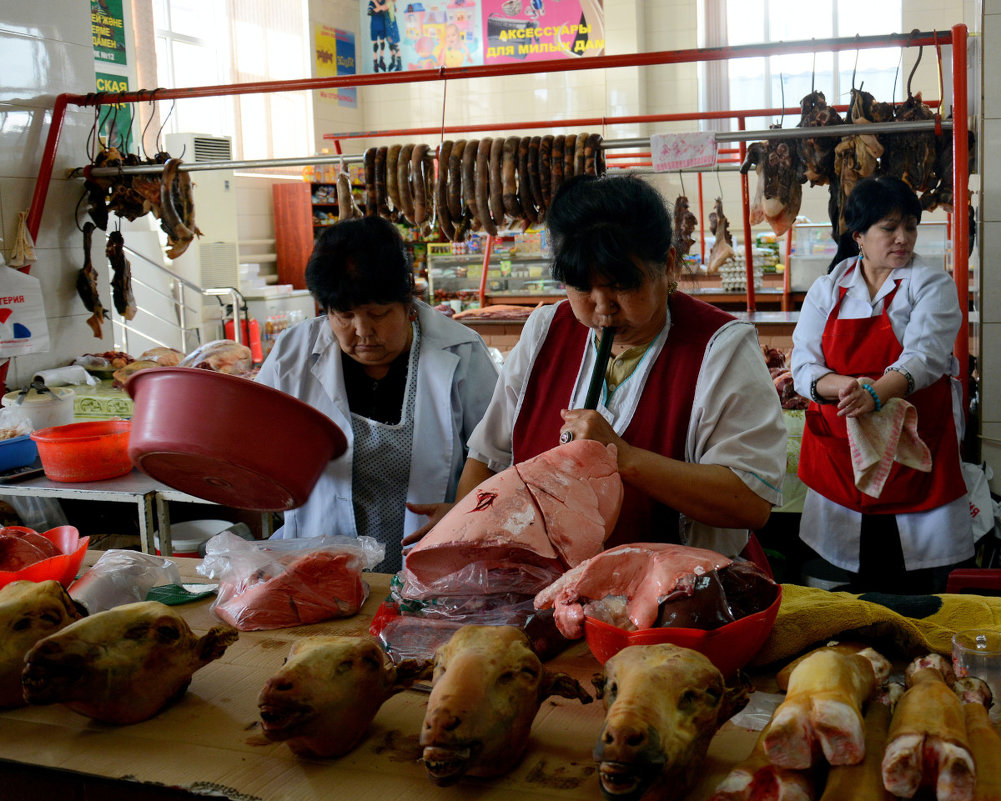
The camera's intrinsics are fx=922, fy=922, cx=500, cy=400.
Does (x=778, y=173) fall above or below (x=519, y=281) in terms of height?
above

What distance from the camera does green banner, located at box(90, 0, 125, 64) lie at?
7781 mm

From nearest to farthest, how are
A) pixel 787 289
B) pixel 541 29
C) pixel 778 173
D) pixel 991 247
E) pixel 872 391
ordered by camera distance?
pixel 872 391 → pixel 991 247 → pixel 778 173 → pixel 787 289 → pixel 541 29

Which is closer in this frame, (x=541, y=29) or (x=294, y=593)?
(x=294, y=593)

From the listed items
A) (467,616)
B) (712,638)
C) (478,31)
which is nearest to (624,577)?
(712,638)

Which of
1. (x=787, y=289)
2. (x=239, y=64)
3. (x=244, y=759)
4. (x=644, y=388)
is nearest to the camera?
(x=244, y=759)

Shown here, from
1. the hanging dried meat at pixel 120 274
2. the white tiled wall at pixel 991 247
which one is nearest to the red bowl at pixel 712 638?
the white tiled wall at pixel 991 247

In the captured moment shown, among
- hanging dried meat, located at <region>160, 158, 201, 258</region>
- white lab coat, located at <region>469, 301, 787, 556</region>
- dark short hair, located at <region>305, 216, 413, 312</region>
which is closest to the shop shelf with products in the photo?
hanging dried meat, located at <region>160, 158, 201, 258</region>

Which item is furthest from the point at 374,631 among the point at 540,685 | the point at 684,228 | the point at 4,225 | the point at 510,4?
the point at 510,4

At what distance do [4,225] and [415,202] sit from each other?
2.28m

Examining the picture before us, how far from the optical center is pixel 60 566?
5.60 feet

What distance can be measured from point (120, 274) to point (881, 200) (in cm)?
413

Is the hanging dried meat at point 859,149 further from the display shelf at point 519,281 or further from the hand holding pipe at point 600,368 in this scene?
the display shelf at point 519,281

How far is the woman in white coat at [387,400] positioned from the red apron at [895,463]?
1.63 metres

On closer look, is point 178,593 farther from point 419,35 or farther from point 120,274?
point 419,35
